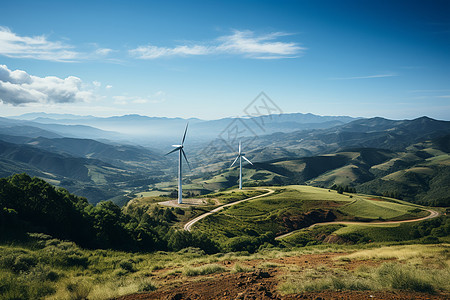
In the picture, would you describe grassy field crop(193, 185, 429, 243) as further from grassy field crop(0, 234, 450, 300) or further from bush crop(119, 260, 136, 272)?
grassy field crop(0, 234, 450, 300)

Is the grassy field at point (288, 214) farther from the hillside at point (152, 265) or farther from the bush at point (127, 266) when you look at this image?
the bush at point (127, 266)

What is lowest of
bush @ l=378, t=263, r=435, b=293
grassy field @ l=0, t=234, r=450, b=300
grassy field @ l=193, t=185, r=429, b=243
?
grassy field @ l=193, t=185, r=429, b=243

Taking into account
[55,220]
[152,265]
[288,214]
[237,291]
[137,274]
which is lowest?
[288,214]

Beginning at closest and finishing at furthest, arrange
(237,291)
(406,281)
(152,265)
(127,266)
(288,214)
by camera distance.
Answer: (406,281) → (237,291) → (127,266) → (152,265) → (288,214)

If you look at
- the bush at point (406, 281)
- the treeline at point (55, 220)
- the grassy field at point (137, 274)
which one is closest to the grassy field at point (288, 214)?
the treeline at point (55, 220)

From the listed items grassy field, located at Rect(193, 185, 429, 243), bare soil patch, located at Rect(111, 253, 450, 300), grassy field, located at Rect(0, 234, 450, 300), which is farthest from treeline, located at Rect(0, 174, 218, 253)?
grassy field, located at Rect(193, 185, 429, 243)

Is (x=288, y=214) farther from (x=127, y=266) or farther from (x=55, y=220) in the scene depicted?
(x=127, y=266)

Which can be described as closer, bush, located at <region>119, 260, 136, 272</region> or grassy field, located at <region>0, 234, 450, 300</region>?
grassy field, located at <region>0, 234, 450, 300</region>

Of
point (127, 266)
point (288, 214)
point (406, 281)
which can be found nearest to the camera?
point (406, 281)

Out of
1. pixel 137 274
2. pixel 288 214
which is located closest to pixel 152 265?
pixel 137 274

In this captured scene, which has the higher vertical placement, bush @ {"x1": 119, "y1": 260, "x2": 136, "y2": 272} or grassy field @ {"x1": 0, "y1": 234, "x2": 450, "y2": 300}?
grassy field @ {"x1": 0, "y1": 234, "x2": 450, "y2": 300}

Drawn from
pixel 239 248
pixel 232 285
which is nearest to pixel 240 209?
pixel 239 248
